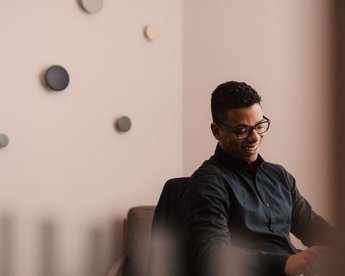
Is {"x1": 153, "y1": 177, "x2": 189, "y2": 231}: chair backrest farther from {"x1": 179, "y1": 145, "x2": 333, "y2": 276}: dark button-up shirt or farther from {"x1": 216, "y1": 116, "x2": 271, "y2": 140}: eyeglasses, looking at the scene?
{"x1": 216, "y1": 116, "x2": 271, "y2": 140}: eyeglasses

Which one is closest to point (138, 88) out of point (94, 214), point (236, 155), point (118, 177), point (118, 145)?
point (118, 145)

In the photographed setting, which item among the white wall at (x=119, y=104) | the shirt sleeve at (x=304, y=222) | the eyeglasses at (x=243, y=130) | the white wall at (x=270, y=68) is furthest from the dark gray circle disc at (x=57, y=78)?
the shirt sleeve at (x=304, y=222)

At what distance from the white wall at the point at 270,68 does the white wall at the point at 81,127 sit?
0.11 meters

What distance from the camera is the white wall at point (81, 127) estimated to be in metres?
1.75

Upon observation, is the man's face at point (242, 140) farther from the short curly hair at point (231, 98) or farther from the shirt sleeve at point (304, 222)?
the shirt sleeve at point (304, 222)

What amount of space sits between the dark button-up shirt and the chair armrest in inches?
29.5

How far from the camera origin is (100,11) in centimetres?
200

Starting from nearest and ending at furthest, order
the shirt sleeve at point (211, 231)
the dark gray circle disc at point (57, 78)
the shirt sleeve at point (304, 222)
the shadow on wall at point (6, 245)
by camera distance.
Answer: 1. the shirt sleeve at point (211, 231)
2. the shirt sleeve at point (304, 222)
3. the shadow on wall at point (6, 245)
4. the dark gray circle disc at point (57, 78)

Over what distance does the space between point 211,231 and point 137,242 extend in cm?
104

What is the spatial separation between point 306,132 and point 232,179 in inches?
37.6

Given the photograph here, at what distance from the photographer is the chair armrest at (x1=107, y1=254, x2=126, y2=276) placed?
172 centimetres

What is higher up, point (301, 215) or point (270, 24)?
point (270, 24)

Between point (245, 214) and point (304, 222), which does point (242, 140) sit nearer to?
point (245, 214)

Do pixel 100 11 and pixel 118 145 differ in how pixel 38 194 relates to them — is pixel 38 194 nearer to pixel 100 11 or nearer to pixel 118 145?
pixel 118 145
